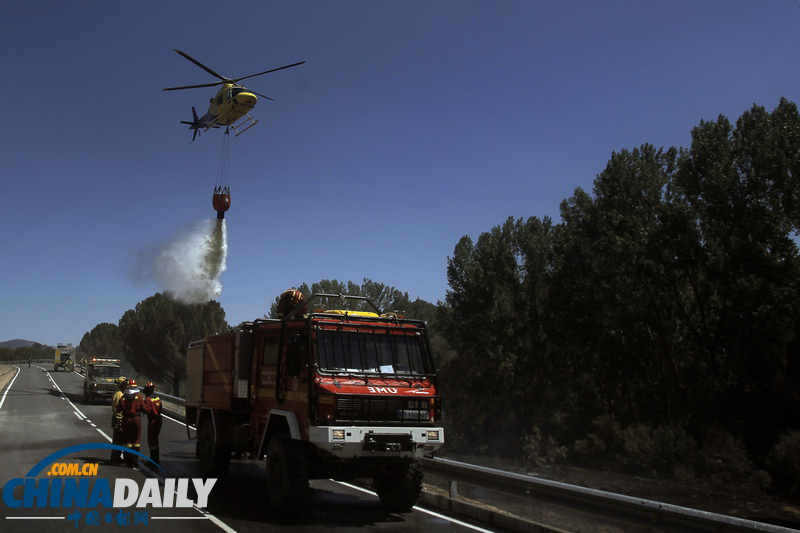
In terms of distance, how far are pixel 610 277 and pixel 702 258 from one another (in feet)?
20.5

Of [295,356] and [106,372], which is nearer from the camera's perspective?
[295,356]

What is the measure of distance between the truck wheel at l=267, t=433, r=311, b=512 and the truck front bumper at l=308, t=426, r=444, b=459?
51cm

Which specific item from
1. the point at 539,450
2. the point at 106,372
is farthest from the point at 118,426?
the point at 539,450

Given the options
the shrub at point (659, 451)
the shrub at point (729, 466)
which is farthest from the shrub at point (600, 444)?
the shrub at point (729, 466)

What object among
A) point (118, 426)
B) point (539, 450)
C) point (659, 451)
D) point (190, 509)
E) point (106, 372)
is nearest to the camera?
point (190, 509)

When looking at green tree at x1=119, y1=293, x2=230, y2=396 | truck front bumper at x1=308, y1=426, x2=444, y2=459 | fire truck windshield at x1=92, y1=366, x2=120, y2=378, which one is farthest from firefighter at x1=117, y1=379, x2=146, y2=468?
green tree at x1=119, y1=293, x2=230, y2=396

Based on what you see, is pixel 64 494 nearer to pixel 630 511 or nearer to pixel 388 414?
pixel 388 414

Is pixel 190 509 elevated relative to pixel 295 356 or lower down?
lower down

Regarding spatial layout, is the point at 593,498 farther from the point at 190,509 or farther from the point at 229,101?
the point at 229,101

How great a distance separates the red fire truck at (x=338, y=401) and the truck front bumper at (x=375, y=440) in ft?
0.05

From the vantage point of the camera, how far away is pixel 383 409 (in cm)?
827

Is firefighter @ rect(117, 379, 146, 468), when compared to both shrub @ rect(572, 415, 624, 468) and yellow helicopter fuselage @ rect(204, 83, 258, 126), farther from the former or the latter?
shrub @ rect(572, 415, 624, 468)

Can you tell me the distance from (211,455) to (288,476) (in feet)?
12.6

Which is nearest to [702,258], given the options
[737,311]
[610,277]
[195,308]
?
[737,311]
